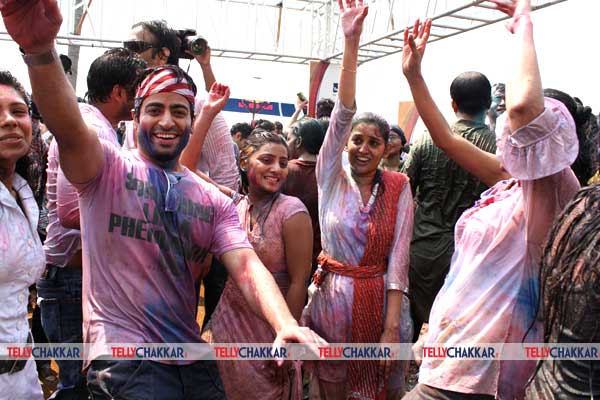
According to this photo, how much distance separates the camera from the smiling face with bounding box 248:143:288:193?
3234 millimetres

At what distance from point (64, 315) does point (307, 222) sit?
4.21ft

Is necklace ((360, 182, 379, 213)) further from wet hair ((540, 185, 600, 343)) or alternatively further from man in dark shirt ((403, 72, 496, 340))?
wet hair ((540, 185, 600, 343))

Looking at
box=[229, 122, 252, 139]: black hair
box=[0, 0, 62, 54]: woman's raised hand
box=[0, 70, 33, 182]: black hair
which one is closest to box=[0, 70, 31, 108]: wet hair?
box=[0, 70, 33, 182]: black hair

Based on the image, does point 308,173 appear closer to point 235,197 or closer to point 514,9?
point 235,197

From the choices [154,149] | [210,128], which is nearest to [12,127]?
[154,149]

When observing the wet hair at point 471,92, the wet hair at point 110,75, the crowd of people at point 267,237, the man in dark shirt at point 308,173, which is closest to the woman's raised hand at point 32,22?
the crowd of people at point 267,237

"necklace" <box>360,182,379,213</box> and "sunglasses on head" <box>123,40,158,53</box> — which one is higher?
"sunglasses on head" <box>123,40,158,53</box>

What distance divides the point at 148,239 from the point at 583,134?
1627mm

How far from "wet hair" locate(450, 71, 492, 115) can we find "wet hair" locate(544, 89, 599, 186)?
1.44 meters

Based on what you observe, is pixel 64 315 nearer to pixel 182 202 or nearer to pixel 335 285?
pixel 182 202

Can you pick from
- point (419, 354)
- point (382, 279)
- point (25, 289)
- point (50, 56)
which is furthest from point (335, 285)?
point (50, 56)

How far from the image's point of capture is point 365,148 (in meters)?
3.21

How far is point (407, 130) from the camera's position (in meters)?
11.8

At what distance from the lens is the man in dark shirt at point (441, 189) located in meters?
3.77
